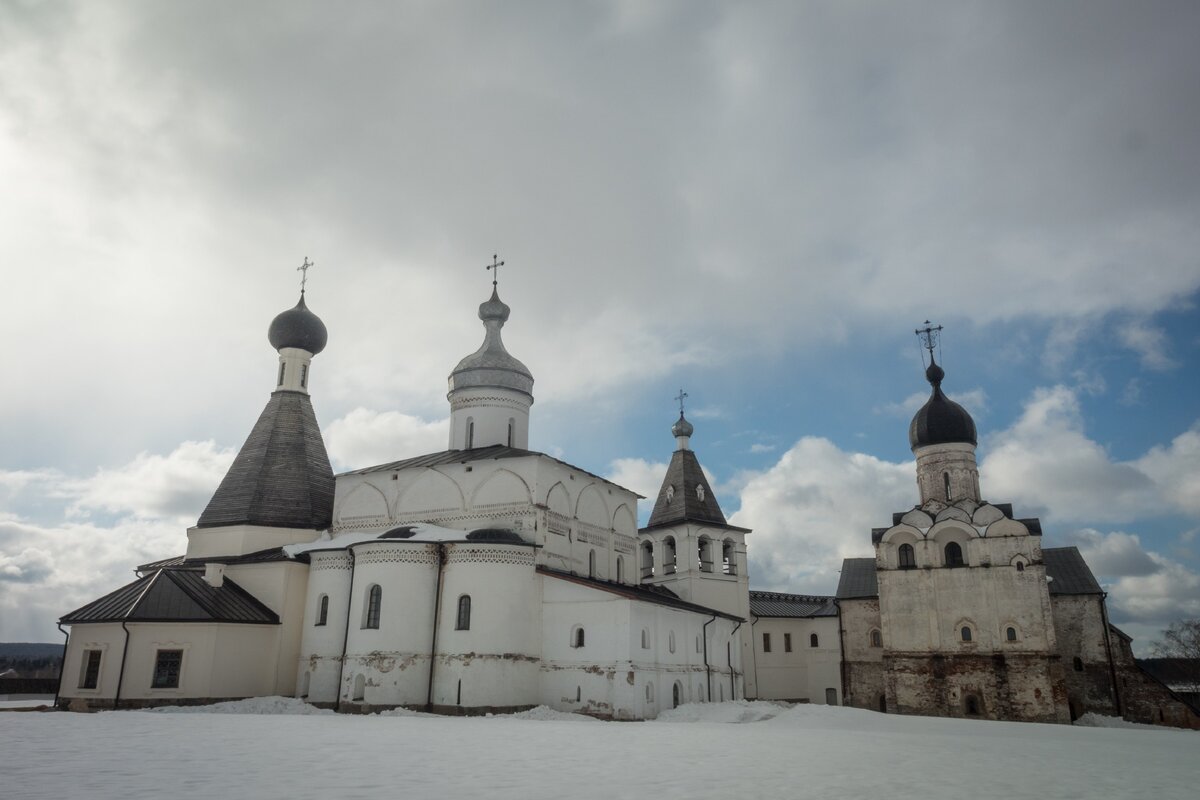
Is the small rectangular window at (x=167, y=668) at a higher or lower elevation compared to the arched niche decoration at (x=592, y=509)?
lower

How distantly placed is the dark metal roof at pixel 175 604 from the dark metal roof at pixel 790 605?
65.3 ft

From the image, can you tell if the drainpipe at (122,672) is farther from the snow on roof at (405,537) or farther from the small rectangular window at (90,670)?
the snow on roof at (405,537)

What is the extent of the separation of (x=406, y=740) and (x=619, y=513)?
15512mm

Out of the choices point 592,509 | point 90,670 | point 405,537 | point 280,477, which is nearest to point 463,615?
point 405,537

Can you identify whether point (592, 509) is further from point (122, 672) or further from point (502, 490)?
point (122, 672)

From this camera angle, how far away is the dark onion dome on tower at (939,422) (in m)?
31.8

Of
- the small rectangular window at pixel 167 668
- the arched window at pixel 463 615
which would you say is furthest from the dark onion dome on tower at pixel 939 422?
the small rectangular window at pixel 167 668

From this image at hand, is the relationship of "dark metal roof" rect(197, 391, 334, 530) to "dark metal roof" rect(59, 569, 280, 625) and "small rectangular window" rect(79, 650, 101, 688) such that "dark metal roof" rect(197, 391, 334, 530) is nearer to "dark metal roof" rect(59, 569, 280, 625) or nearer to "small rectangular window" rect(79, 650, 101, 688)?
"dark metal roof" rect(59, 569, 280, 625)

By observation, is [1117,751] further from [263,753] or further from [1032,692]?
[1032,692]

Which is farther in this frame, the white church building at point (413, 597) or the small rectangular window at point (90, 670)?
the white church building at point (413, 597)

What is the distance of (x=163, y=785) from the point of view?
6777mm

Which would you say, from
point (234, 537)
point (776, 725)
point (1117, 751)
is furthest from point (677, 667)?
point (234, 537)

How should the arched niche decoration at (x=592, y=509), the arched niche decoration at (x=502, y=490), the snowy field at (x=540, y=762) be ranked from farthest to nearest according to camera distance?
the arched niche decoration at (x=592, y=509) → the arched niche decoration at (x=502, y=490) → the snowy field at (x=540, y=762)

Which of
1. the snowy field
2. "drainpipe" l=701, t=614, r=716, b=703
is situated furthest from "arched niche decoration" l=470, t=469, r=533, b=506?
the snowy field
